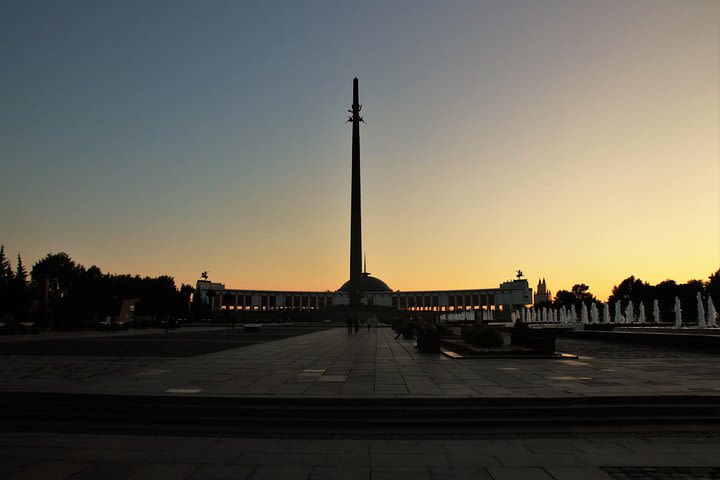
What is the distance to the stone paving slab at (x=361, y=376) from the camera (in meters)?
11.4

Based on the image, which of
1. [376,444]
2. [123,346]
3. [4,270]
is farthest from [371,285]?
[376,444]

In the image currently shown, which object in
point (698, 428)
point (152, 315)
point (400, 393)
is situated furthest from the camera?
point (152, 315)

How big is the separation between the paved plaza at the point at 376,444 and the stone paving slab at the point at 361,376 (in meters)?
0.05

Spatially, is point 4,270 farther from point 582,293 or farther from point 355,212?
point 582,293

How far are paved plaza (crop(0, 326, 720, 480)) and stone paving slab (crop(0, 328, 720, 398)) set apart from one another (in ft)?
0.17

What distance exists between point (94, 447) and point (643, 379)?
41.2ft

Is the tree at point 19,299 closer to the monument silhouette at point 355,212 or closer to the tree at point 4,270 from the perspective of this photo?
the tree at point 4,270

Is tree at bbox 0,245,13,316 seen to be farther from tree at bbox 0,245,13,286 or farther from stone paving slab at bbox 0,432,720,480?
stone paving slab at bbox 0,432,720,480

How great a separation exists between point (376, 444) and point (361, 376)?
Result: 6.05 m

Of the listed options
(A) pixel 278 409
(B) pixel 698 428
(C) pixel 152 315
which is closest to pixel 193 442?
(A) pixel 278 409

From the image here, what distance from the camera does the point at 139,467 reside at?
7.25 meters

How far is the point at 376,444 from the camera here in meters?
8.45

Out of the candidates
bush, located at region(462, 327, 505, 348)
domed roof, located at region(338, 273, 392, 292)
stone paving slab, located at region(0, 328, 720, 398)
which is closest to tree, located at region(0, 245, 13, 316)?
stone paving slab, located at region(0, 328, 720, 398)

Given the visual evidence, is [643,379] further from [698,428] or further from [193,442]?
[193,442]
